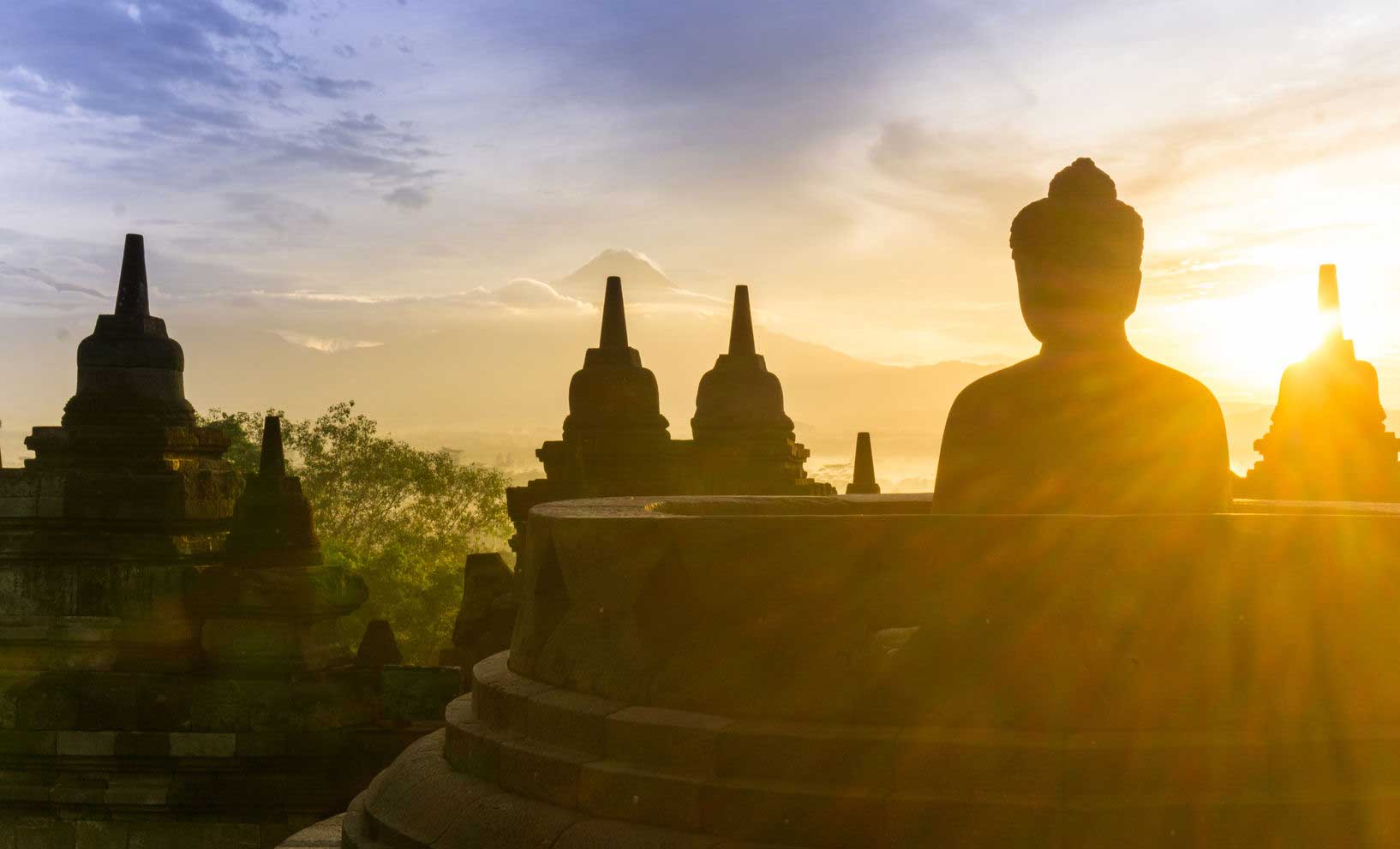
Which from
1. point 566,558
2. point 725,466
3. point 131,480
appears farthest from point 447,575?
point 566,558

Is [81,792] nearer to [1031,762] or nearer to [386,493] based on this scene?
[1031,762]

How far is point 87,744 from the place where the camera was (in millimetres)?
10281

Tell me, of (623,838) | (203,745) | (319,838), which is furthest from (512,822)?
(203,745)

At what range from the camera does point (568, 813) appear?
389cm

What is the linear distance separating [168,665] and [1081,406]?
8314mm

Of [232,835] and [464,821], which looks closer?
[464,821]

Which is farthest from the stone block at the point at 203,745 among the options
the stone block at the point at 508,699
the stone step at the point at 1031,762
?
the stone step at the point at 1031,762

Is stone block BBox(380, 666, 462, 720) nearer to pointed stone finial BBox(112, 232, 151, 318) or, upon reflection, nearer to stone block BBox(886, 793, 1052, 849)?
pointed stone finial BBox(112, 232, 151, 318)

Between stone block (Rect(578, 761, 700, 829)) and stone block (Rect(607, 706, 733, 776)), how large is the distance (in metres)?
0.05

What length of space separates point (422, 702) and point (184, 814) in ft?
6.72

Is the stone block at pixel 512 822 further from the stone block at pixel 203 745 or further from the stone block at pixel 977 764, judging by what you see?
the stone block at pixel 203 745

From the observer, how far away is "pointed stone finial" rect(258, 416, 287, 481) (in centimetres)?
1100

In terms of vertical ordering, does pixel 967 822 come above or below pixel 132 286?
below

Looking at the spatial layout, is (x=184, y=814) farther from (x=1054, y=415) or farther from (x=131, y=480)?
(x=1054, y=415)
